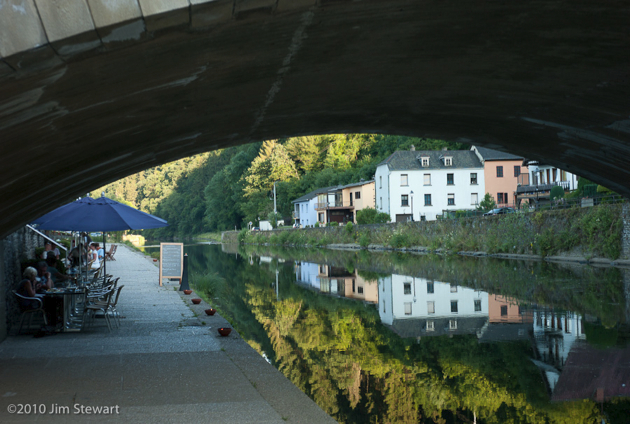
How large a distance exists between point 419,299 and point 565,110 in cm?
1138

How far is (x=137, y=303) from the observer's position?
48.7ft

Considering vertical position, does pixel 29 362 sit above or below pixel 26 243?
below

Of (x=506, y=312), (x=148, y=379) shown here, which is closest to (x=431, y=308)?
(x=506, y=312)

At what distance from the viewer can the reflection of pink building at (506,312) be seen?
541 inches

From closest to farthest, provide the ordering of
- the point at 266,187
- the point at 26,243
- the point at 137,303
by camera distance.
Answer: the point at 26,243
the point at 137,303
the point at 266,187

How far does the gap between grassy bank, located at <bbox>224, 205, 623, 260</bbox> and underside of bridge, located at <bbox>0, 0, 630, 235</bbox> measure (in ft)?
67.6

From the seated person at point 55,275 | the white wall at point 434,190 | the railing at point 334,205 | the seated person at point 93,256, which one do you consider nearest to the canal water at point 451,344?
the seated person at point 55,275

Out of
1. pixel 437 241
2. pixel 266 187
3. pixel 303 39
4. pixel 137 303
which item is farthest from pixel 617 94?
pixel 266 187

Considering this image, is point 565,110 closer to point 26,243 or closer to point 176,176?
point 26,243

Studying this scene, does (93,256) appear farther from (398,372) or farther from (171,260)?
(398,372)

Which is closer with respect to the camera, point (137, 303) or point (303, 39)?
Answer: point (303, 39)

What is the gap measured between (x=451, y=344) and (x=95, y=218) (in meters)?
7.87

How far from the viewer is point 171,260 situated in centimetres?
1994

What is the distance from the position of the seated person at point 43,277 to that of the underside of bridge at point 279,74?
2.17 metres
